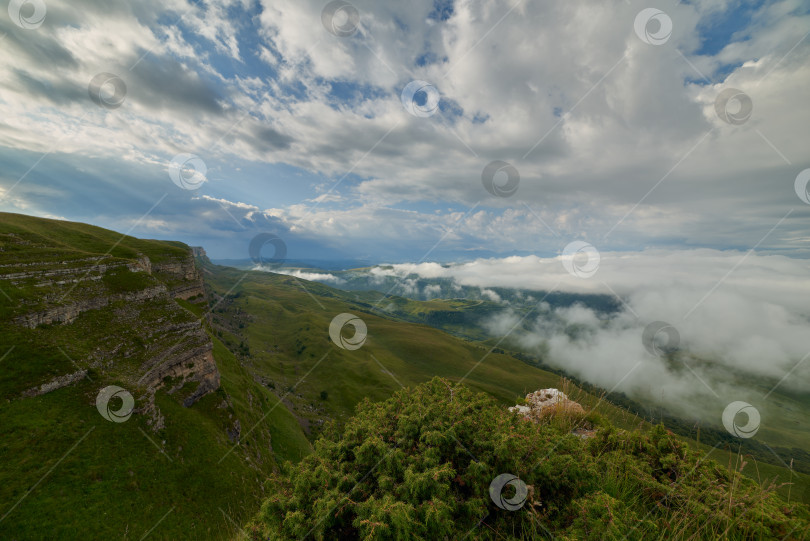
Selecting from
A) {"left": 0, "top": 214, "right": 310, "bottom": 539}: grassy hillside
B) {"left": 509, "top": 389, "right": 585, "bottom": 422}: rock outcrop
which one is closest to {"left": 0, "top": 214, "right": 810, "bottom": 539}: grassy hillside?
{"left": 0, "top": 214, "right": 310, "bottom": 539}: grassy hillside

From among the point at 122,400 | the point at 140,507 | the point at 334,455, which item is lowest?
the point at 140,507

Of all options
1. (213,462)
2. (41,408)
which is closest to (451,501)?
(41,408)

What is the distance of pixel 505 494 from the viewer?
590cm

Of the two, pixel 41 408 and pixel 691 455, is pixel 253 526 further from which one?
pixel 41 408

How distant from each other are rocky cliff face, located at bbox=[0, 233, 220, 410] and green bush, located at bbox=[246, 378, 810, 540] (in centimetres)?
4339

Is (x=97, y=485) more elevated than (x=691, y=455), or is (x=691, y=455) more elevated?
(x=691, y=455)

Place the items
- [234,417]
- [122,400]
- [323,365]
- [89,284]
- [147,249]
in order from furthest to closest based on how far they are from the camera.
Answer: [323,365] → [147,249] → [234,417] → [89,284] → [122,400]

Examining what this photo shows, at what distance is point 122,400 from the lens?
33.2 meters

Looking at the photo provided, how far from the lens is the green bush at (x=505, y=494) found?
16.5 ft

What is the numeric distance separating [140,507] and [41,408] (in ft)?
46.8

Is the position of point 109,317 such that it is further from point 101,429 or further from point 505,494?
point 505,494

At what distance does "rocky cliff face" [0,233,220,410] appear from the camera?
35.4 metres

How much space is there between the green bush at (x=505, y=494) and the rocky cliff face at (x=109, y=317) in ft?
142

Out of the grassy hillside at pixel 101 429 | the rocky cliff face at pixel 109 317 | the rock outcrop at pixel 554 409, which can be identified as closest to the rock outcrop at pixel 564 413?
the rock outcrop at pixel 554 409
